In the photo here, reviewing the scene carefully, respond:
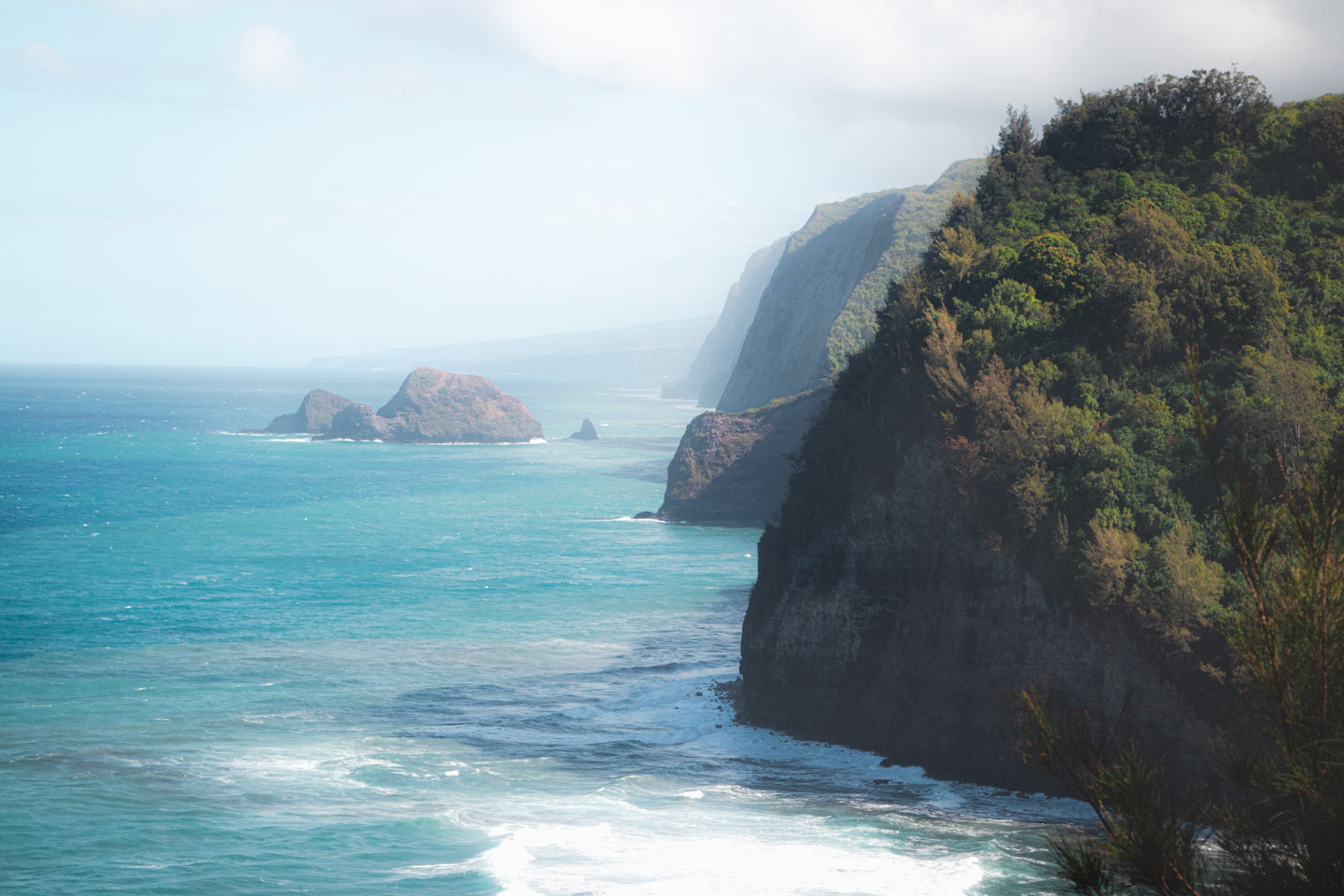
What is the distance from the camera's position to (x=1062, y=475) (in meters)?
34.8

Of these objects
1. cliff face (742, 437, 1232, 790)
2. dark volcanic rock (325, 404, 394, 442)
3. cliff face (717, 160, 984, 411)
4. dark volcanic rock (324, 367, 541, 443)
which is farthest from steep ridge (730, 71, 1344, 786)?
dark volcanic rock (325, 404, 394, 442)

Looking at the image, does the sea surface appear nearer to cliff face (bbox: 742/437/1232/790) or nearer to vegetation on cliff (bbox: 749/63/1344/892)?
cliff face (bbox: 742/437/1232/790)

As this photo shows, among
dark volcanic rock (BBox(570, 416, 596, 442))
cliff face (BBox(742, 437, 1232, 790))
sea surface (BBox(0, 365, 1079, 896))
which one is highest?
dark volcanic rock (BBox(570, 416, 596, 442))

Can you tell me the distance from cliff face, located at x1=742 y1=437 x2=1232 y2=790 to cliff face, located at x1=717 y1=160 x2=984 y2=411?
6226 centimetres

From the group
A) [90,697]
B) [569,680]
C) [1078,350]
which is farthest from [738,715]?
[90,697]

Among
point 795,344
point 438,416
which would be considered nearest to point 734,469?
point 795,344

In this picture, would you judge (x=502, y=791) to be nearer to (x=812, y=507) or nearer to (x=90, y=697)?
(x=812, y=507)

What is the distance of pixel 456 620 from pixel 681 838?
31.0m

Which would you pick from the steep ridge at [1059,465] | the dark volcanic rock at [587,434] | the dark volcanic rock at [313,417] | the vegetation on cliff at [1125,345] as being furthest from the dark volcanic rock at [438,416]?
the steep ridge at [1059,465]

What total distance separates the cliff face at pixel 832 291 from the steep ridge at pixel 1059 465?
189ft

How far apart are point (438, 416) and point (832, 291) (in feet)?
224

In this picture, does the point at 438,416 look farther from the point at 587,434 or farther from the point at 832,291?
the point at 832,291

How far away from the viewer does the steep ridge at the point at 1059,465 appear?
31.8 m

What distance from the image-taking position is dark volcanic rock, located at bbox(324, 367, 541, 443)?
168 meters
